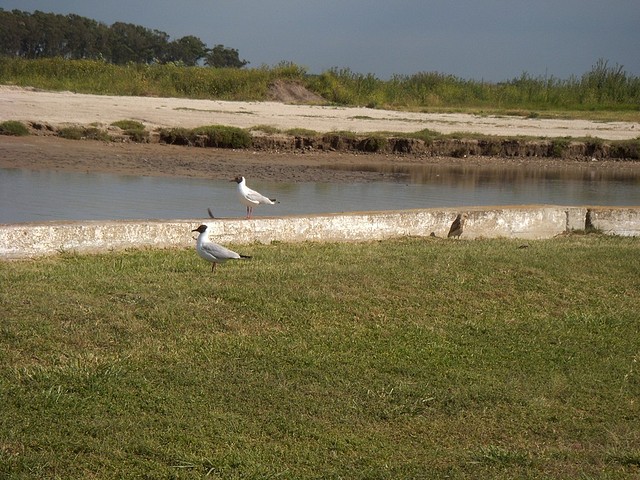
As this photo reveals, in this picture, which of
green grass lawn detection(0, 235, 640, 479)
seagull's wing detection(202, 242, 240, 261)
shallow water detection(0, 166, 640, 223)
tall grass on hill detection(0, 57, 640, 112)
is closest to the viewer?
green grass lawn detection(0, 235, 640, 479)

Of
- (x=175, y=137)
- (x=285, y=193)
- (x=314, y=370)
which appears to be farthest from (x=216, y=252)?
(x=175, y=137)

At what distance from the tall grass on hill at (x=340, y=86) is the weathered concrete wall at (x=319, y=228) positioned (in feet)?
86.2

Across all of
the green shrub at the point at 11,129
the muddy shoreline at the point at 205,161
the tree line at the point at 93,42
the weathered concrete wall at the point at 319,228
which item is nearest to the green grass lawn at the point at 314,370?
the weathered concrete wall at the point at 319,228

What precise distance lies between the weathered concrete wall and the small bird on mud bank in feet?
0.17

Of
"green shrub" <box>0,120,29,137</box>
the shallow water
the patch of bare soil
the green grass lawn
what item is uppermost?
the patch of bare soil

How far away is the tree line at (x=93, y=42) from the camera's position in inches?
2884

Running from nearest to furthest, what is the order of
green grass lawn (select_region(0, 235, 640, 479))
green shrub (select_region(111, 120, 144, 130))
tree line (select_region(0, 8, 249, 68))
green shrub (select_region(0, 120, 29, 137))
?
green grass lawn (select_region(0, 235, 640, 479)), green shrub (select_region(0, 120, 29, 137)), green shrub (select_region(111, 120, 144, 130)), tree line (select_region(0, 8, 249, 68))

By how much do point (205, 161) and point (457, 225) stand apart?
1214 cm

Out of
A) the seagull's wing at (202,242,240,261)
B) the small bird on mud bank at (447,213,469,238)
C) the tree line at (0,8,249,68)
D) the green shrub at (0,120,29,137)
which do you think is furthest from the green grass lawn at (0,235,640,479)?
the tree line at (0,8,249,68)

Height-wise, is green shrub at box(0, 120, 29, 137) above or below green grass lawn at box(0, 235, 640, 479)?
above

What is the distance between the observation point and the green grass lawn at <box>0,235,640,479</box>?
Answer: 4.71 meters

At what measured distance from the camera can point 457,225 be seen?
11.0 m

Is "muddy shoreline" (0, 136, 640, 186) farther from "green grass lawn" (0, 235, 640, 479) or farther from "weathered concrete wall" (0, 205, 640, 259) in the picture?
"green grass lawn" (0, 235, 640, 479)

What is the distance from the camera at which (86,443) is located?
463 centimetres
